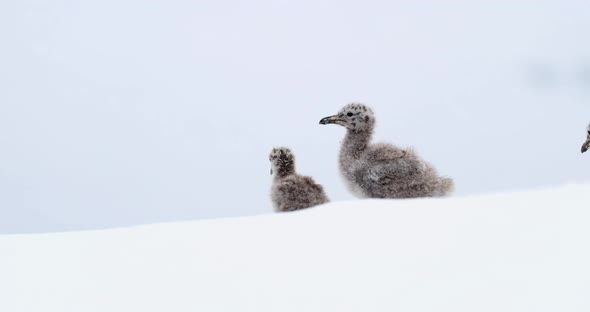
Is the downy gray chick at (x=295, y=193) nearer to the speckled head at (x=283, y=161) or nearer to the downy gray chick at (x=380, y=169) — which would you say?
the speckled head at (x=283, y=161)

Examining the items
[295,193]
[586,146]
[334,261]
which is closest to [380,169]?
[295,193]

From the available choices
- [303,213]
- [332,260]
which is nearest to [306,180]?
[303,213]

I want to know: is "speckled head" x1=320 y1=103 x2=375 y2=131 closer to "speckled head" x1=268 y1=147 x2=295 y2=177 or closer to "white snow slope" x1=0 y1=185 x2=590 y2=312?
"speckled head" x1=268 y1=147 x2=295 y2=177

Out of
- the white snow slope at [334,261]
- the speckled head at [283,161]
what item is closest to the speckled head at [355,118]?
the speckled head at [283,161]

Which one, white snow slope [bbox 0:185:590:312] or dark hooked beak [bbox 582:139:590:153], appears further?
dark hooked beak [bbox 582:139:590:153]

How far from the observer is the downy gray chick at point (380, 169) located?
25.8 feet

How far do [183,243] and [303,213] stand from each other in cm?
98

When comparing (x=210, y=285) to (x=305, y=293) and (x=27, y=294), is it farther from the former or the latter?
(x=27, y=294)

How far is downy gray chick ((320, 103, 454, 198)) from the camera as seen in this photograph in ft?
25.8

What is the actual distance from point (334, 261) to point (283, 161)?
4007mm

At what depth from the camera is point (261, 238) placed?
5.32m

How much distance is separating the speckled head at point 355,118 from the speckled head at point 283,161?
51 cm

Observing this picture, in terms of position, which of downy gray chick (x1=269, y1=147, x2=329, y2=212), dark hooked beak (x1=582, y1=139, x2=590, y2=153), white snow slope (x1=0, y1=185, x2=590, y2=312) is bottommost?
white snow slope (x1=0, y1=185, x2=590, y2=312)

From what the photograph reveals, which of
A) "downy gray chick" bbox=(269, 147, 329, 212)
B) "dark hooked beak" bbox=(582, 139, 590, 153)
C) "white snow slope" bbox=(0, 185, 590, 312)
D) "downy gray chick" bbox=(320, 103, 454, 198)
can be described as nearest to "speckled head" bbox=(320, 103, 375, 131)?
"downy gray chick" bbox=(320, 103, 454, 198)
